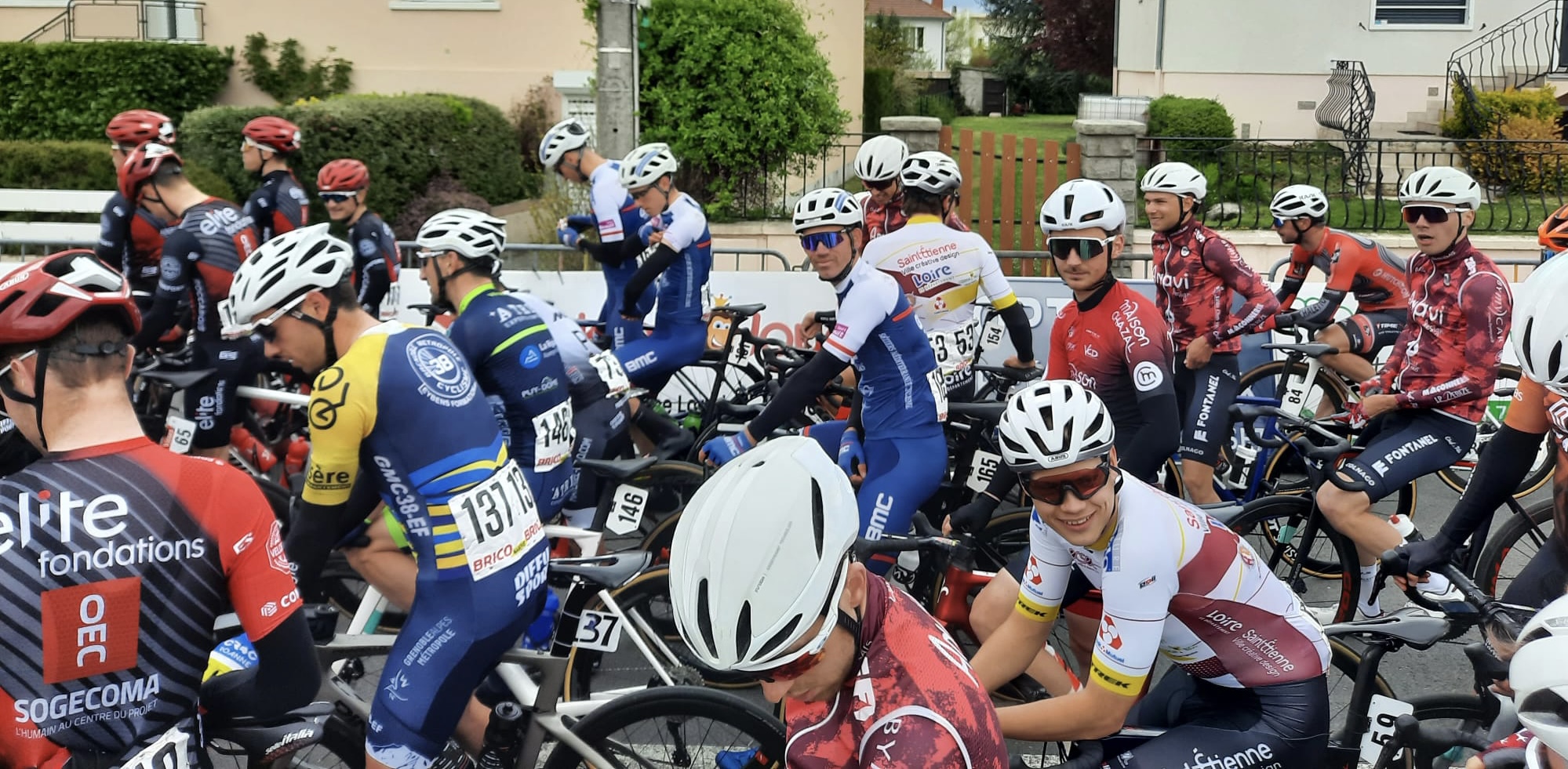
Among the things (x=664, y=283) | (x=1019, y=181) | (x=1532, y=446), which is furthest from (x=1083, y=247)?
(x=1019, y=181)

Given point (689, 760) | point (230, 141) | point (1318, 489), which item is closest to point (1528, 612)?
point (1318, 489)

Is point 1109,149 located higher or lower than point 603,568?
higher

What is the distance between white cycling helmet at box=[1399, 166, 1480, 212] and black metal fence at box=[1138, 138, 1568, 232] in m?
9.83

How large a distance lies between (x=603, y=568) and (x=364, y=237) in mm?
5721

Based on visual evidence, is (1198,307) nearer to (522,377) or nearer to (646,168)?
(646,168)

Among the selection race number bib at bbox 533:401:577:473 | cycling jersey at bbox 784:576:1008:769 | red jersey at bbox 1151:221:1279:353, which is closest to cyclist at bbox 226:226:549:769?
race number bib at bbox 533:401:577:473

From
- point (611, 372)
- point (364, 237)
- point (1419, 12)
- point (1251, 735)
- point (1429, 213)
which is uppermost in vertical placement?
point (1419, 12)

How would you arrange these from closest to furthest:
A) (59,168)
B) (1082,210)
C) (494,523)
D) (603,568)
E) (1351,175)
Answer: (494,523) → (603,568) → (1082,210) → (59,168) → (1351,175)

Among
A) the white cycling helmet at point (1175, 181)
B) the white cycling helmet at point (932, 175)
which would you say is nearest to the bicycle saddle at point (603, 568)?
the white cycling helmet at point (932, 175)

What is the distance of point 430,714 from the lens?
13.6ft

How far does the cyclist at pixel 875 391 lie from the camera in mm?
5879

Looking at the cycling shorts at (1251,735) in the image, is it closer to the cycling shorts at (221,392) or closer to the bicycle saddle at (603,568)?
the bicycle saddle at (603,568)

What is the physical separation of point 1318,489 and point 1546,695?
14.1 ft

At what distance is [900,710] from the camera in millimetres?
2328
